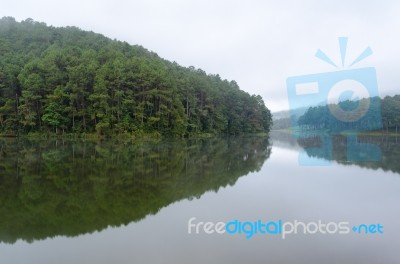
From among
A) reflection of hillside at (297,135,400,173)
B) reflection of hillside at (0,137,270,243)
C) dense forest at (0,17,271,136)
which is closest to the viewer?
reflection of hillside at (0,137,270,243)

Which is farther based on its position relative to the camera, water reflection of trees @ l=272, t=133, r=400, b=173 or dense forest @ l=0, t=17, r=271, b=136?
dense forest @ l=0, t=17, r=271, b=136

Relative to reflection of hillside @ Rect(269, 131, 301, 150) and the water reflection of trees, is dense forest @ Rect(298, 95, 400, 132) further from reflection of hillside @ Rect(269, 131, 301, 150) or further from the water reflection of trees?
the water reflection of trees

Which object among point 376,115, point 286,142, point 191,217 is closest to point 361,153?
point 286,142

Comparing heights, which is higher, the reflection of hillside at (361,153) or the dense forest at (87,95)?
the dense forest at (87,95)

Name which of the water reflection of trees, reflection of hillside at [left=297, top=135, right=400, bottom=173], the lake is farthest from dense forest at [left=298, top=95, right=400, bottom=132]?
the lake

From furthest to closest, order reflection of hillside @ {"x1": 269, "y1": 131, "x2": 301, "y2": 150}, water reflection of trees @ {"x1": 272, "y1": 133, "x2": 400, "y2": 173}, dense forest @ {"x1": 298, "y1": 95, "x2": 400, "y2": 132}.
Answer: dense forest @ {"x1": 298, "y1": 95, "x2": 400, "y2": 132}, reflection of hillside @ {"x1": 269, "y1": 131, "x2": 301, "y2": 150}, water reflection of trees @ {"x1": 272, "y1": 133, "x2": 400, "y2": 173}

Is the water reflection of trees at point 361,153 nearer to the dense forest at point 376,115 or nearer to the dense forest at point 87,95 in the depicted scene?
the dense forest at point 87,95

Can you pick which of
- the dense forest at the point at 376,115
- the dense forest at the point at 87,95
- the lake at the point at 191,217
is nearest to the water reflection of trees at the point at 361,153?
the lake at the point at 191,217

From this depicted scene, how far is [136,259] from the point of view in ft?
16.3

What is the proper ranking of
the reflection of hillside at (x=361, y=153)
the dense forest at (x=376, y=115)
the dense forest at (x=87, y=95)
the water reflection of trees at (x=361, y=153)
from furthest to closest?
the dense forest at (x=376, y=115) → the dense forest at (x=87, y=95) → the water reflection of trees at (x=361, y=153) → the reflection of hillside at (x=361, y=153)

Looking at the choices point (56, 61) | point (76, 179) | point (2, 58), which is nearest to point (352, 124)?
point (56, 61)

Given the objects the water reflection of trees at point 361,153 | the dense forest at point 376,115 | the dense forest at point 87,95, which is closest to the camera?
the water reflection of trees at point 361,153

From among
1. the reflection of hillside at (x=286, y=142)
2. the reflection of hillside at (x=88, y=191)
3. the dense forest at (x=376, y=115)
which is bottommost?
the reflection of hillside at (x=286, y=142)

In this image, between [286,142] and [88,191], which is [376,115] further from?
[88,191]
